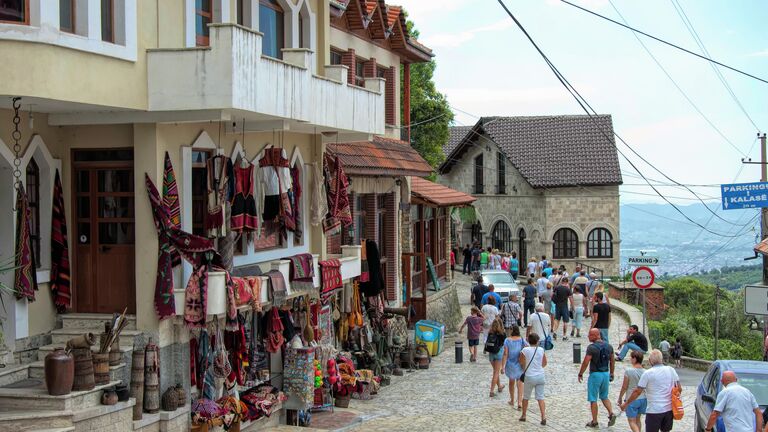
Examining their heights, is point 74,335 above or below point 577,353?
above

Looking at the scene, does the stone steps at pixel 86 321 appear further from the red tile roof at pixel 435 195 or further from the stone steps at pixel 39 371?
the red tile roof at pixel 435 195

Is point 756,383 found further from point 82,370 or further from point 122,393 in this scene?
point 82,370

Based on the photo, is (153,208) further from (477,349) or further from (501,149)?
(501,149)

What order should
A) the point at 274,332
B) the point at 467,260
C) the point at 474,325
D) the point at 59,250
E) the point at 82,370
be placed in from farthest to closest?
the point at 467,260 → the point at 474,325 → the point at 274,332 → the point at 59,250 → the point at 82,370

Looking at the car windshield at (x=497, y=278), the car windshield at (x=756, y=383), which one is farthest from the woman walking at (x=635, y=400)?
the car windshield at (x=497, y=278)

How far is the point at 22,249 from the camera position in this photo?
12789 mm

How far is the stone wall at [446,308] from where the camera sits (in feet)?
97.4

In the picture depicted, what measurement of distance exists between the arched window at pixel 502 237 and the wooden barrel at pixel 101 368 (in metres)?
43.6

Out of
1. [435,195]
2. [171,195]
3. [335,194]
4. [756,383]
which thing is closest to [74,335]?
[171,195]

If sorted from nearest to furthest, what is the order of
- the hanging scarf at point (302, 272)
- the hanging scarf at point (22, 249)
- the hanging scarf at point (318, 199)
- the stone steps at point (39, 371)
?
1. the hanging scarf at point (22, 249)
2. the stone steps at point (39, 371)
3. the hanging scarf at point (302, 272)
4. the hanging scarf at point (318, 199)

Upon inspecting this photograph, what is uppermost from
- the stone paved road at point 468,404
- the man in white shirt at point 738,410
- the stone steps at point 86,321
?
the stone steps at point 86,321

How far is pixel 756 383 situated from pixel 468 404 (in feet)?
20.5

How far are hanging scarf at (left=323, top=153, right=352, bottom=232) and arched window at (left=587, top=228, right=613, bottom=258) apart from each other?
34.6m

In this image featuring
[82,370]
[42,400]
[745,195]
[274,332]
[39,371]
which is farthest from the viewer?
[745,195]
